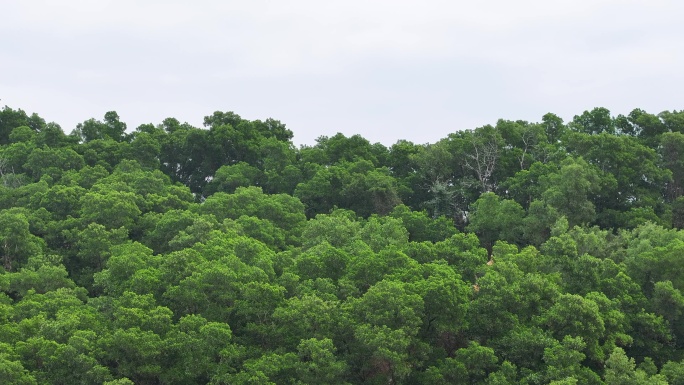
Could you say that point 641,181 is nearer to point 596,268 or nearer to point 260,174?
point 596,268

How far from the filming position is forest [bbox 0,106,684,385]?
81.1 feet

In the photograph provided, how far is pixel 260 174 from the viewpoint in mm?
45406

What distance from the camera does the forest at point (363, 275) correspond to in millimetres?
24719

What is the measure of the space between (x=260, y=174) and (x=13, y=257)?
50.7ft

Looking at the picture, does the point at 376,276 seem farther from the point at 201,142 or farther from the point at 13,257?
the point at 201,142

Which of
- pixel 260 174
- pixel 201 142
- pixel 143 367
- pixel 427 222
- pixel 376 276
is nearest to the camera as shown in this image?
pixel 143 367

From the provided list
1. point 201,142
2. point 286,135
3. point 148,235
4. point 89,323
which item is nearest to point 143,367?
point 89,323

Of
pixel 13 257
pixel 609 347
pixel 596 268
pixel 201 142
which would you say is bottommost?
pixel 609 347

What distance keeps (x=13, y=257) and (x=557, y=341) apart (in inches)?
843

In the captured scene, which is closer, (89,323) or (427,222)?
(89,323)

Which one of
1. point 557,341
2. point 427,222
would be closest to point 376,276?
point 557,341

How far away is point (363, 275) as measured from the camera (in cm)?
2742

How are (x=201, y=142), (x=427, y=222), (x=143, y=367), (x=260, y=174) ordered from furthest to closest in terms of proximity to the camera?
(x=201, y=142) < (x=260, y=174) < (x=427, y=222) < (x=143, y=367)

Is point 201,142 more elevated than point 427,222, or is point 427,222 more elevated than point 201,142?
point 201,142
